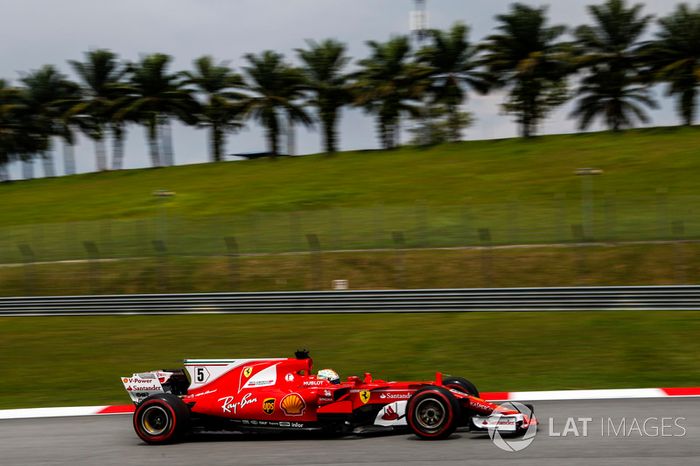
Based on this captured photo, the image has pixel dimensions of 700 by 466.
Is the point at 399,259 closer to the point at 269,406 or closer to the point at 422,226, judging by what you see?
the point at 422,226

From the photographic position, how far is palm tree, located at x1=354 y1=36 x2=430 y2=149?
186ft

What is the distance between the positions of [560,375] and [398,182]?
32.7 metres

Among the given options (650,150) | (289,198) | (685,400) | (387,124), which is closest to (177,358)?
(685,400)

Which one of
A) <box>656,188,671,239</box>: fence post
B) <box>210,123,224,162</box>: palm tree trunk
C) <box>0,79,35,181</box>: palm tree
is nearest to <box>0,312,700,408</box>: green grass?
<box>656,188,671,239</box>: fence post

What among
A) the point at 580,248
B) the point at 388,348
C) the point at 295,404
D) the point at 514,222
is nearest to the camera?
the point at 295,404

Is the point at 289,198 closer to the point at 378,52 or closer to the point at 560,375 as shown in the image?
the point at 378,52

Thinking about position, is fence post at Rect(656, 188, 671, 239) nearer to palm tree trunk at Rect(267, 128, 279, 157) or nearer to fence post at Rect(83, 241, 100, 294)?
fence post at Rect(83, 241, 100, 294)

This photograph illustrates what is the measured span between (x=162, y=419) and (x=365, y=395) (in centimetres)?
248

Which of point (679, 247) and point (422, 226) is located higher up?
point (422, 226)

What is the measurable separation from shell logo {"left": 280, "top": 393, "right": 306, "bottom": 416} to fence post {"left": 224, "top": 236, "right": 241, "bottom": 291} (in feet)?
62.5

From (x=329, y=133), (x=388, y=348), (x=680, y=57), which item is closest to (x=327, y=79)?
(x=329, y=133)

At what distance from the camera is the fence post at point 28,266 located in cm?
3181

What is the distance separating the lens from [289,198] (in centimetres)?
4778

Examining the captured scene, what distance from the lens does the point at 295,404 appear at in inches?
412
